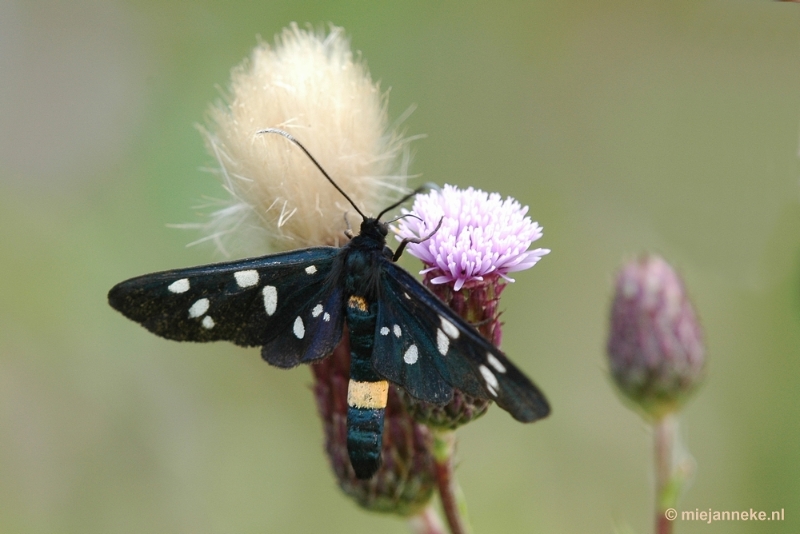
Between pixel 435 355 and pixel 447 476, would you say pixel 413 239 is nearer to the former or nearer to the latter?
pixel 435 355

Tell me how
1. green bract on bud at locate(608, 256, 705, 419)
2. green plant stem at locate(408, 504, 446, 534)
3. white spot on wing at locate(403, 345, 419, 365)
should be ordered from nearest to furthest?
white spot on wing at locate(403, 345, 419, 365) < green bract on bud at locate(608, 256, 705, 419) < green plant stem at locate(408, 504, 446, 534)

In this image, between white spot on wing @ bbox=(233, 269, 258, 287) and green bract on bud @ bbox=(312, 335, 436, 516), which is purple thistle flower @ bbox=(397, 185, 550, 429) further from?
white spot on wing @ bbox=(233, 269, 258, 287)

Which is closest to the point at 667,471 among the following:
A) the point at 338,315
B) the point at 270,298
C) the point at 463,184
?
the point at 338,315

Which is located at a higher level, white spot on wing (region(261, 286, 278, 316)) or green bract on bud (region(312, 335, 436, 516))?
white spot on wing (region(261, 286, 278, 316))

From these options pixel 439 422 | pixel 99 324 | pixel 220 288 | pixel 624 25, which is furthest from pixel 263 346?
pixel 624 25

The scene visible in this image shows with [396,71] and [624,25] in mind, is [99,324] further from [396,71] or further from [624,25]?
[624,25]

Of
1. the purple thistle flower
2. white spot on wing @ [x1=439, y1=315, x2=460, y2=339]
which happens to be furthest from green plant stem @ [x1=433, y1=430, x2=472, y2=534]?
white spot on wing @ [x1=439, y1=315, x2=460, y2=339]

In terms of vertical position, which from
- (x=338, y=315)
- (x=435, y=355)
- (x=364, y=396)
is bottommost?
(x=364, y=396)
